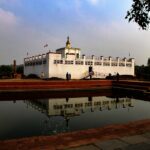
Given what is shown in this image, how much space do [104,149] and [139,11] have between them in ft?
10.5

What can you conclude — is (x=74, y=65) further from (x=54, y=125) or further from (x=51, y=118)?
(x=54, y=125)

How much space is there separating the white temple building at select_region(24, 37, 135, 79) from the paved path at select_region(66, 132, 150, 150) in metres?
29.8

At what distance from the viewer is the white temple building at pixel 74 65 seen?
35.6 m

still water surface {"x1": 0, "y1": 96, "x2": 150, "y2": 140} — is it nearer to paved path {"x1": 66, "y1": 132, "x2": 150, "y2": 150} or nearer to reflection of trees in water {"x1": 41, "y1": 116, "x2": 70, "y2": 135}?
reflection of trees in water {"x1": 41, "y1": 116, "x2": 70, "y2": 135}

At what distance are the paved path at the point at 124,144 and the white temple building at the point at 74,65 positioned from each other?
2983cm

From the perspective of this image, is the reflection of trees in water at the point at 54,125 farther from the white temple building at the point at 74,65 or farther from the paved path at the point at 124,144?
the white temple building at the point at 74,65

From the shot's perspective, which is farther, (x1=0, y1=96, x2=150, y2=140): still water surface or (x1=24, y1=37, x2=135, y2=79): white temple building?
(x1=24, y1=37, x2=135, y2=79): white temple building

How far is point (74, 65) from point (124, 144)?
31.9m

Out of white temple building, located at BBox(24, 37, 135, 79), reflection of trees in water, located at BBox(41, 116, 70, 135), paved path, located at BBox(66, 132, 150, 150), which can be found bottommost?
reflection of trees in water, located at BBox(41, 116, 70, 135)

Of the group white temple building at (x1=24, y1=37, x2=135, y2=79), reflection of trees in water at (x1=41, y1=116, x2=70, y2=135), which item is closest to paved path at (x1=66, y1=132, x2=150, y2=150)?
reflection of trees in water at (x1=41, y1=116, x2=70, y2=135)

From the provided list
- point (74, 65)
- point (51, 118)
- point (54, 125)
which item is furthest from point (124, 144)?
point (74, 65)

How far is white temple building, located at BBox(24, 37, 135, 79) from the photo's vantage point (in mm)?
35562

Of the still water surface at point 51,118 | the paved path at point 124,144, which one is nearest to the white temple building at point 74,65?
the still water surface at point 51,118

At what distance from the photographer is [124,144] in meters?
5.21
